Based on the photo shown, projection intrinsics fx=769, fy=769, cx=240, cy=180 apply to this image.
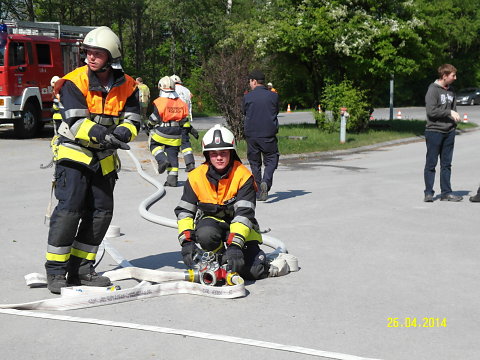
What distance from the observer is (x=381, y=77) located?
25.1 m

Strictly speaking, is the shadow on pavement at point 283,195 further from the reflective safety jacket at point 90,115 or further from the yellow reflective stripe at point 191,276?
the reflective safety jacket at point 90,115

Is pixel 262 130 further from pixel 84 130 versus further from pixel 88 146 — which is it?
pixel 84 130

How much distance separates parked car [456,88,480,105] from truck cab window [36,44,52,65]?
32.0m

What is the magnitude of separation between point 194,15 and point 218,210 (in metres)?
38.0

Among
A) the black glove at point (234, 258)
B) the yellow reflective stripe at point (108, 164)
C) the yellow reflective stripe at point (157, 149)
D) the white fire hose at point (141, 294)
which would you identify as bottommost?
the white fire hose at point (141, 294)

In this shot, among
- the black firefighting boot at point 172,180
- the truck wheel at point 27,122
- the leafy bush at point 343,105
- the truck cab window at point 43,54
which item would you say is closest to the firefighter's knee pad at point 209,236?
the black firefighting boot at point 172,180

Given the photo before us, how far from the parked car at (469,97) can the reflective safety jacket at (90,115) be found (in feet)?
147

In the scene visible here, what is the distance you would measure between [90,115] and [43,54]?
17.6m

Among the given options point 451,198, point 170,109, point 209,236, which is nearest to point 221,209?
point 209,236

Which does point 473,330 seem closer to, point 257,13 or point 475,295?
point 475,295

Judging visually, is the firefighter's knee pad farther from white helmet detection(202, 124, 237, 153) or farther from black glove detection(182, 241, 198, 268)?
white helmet detection(202, 124, 237, 153)

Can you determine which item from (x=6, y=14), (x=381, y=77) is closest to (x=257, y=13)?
(x=381, y=77)

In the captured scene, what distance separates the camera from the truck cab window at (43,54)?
22.4 m

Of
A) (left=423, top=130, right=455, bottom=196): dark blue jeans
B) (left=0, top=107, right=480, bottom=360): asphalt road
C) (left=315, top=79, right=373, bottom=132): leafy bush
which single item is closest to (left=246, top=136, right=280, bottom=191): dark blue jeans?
(left=0, top=107, right=480, bottom=360): asphalt road
